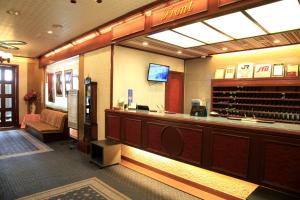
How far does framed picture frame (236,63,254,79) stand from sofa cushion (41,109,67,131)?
5591 millimetres

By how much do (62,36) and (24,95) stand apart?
15.8 ft

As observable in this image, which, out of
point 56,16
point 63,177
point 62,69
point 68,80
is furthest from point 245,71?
point 62,69

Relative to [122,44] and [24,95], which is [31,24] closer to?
[122,44]

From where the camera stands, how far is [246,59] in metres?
5.59

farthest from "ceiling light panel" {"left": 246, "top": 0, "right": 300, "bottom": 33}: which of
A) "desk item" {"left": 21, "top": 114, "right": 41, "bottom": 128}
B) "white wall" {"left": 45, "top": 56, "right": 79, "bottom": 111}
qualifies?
"desk item" {"left": 21, "top": 114, "right": 41, "bottom": 128}

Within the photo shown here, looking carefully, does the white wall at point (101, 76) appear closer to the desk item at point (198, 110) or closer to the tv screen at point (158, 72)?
the tv screen at point (158, 72)

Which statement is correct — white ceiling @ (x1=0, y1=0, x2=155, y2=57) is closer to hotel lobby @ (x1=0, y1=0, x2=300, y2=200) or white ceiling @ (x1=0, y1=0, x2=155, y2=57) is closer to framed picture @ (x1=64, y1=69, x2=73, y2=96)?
hotel lobby @ (x1=0, y1=0, x2=300, y2=200)

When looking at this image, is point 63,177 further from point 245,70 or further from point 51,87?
point 51,87

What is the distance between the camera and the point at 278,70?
486 centimetres

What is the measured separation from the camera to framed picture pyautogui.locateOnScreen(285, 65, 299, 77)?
457 cm

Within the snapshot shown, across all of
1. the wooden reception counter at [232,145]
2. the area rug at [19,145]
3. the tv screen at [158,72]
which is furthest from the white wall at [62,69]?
the wooden reception counter at [232,145]

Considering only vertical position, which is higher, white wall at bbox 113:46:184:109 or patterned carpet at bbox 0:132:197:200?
white wall at bbox 113:46:184:109

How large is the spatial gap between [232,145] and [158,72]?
11.8 feet

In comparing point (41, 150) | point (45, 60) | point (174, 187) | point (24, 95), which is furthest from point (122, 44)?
point (24, 95)
